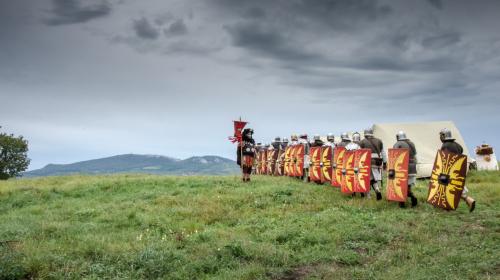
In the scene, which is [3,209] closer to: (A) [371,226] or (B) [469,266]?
(A) [371,226]

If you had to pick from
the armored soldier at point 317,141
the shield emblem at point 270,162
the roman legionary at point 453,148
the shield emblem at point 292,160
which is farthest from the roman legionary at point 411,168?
the shield emblem at point 270,162

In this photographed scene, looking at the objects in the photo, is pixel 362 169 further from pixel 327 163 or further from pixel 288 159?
pixel 288 159

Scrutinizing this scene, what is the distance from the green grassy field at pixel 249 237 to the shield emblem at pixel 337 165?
2.44ft

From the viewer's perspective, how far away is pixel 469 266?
361 inches

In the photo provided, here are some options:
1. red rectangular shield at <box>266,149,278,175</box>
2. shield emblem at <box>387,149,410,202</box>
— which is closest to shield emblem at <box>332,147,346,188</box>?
shield emblem at <box>387,149,410,202</box>

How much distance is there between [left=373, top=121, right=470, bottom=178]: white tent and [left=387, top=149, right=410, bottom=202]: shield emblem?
526 inches

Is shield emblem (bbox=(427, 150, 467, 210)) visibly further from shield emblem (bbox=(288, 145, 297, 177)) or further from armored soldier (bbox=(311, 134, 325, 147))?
shield emblem (bbox=(288, 145, 297, 177))

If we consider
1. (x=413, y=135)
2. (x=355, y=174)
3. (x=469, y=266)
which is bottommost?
(x=469, y=266)

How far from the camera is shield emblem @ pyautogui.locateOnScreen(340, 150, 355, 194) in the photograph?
1834cm

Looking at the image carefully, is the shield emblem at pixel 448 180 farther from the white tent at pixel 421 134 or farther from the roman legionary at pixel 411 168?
the white tent at pixel 421 134

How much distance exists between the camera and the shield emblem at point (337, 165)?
63.3 ft

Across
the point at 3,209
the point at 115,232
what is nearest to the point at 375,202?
the point at 115,232

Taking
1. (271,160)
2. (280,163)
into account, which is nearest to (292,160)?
(280,163)

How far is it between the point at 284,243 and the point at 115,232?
4.72 m
